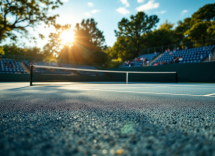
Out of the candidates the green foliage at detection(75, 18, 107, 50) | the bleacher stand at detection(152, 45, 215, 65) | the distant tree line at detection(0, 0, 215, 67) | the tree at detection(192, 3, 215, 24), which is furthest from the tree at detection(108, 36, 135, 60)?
the tree at detection(192, 3, 215, 24)

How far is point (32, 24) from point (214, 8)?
43479mm

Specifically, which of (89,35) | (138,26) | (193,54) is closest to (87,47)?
(89,35)

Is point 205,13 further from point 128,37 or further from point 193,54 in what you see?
point 193,54

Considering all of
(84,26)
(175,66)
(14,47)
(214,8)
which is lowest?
(175,66)

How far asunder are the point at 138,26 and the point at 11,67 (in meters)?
27.7

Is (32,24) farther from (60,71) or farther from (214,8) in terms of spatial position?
(214,8)

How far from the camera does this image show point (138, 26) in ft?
113

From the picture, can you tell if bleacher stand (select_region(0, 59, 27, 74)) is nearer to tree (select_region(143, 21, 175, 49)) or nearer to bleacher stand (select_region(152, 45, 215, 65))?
bleacher stand (select_region(152, 45, 215, 65))

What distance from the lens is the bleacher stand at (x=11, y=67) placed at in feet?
58.2

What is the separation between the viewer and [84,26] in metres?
39.6

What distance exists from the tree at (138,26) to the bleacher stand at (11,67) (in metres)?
24.0

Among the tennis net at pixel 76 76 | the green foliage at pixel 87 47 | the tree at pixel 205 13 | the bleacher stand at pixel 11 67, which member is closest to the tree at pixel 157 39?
the green foliage at pixel 87 47

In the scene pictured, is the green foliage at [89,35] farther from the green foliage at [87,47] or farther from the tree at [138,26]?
the tree at [138,26]

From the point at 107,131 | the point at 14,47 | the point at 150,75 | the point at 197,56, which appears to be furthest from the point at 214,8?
the point at 107,131
